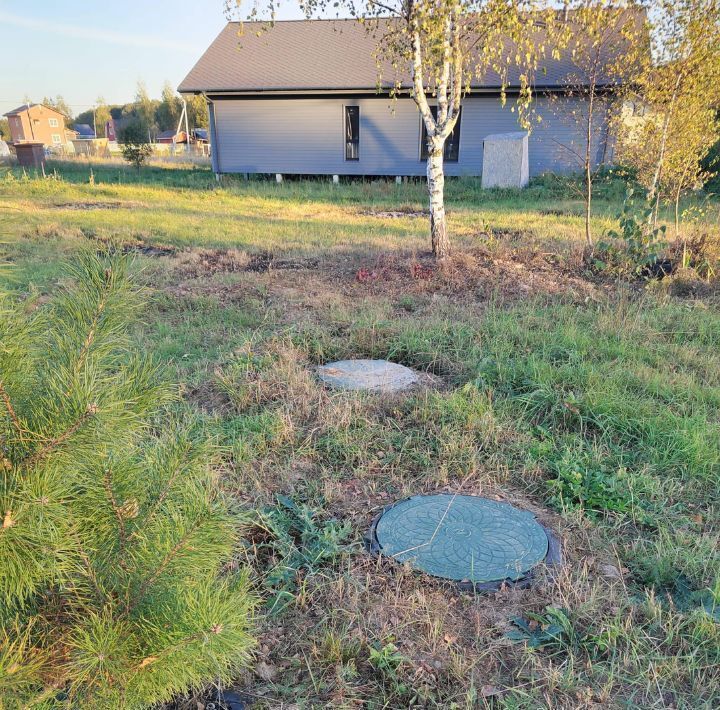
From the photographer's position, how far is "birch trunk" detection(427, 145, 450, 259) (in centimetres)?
752

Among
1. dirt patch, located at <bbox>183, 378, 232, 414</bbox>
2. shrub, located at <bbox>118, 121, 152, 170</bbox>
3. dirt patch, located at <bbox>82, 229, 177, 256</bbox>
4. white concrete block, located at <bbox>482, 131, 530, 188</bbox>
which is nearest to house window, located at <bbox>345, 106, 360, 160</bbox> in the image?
white concrete block, located at <bbox>482, 131, 530, 188</bbox>

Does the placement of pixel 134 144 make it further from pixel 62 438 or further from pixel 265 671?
pixel 62 438

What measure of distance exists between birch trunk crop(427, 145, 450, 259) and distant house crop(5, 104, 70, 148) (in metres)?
72.0

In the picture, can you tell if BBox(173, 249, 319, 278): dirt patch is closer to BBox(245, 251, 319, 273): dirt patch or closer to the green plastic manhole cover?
BBox(245, 251, 319, 273): dirt patch

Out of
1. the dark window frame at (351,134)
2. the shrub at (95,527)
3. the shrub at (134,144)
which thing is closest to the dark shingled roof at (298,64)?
the dark window frame at (351,134)

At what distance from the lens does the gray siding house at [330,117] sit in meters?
19.2

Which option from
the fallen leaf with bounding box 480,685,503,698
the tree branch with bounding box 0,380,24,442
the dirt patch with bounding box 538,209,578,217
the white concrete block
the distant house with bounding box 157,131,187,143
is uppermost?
the distant house with bounding box 157,131,187,143

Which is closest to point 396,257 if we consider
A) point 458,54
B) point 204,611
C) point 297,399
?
point 458,54

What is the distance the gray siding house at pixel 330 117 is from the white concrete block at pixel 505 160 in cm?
205

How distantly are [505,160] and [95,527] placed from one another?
1765cm

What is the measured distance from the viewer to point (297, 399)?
12.9 ft

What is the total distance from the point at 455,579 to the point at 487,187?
16.4 m

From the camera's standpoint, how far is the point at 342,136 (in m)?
20.4

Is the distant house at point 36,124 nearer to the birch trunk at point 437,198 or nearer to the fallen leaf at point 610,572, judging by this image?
the birch trunk at point 437,198
